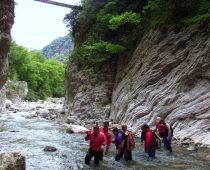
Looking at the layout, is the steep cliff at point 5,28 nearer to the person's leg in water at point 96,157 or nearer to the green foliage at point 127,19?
the person's leg in water at point 96,157

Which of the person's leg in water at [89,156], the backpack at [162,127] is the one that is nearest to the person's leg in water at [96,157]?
the person's leg in water at [89,156]

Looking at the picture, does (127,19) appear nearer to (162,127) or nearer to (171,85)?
(171,85)

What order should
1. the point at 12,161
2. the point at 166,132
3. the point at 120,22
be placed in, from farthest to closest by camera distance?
1. the point at 120,22
2. the point at 166,132
3. the point at 12,161

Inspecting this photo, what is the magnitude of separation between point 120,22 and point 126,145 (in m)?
18.9

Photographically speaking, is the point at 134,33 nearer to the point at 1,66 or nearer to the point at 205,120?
the point at 205,120

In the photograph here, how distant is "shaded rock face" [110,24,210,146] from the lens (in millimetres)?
21828

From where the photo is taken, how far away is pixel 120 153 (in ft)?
51.3

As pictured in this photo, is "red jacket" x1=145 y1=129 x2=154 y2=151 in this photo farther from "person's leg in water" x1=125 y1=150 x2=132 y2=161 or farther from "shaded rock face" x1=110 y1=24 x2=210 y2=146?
"shaded rock face" x1=110 y1=24 x2=210 y2=146

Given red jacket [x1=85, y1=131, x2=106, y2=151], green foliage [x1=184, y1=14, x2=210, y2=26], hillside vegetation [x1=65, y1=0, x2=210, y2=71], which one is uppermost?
hillside vegetation [x1=65, y1=0, x2=210, y2=71]

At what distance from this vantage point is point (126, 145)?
15414 mm

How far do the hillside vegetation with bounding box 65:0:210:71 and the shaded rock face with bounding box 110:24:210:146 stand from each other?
114 centimetres

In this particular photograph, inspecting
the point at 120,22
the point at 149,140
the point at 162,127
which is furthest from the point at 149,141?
the point at 120,22

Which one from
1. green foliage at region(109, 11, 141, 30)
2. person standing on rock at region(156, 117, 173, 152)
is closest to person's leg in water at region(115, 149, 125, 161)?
person standing on rock at region(156, 117, 173, 152)

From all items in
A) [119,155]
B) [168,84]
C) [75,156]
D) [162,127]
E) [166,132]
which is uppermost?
[168,84]
